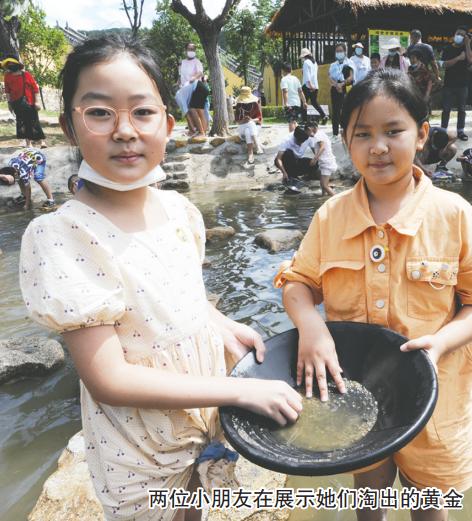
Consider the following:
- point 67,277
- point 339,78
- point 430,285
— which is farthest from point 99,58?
point 339,78

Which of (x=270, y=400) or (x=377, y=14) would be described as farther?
(x=377, y=14)

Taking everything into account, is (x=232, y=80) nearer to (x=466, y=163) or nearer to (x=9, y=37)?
(x=9, y=37)

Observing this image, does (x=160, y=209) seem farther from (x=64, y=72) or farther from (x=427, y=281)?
(x=427, y=281)

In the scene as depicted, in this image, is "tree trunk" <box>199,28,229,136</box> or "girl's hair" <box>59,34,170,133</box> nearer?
"girl's hair" <box>59,34,170,133</box>

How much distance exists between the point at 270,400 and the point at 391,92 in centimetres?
91

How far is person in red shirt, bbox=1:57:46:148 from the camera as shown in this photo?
27.5 ft

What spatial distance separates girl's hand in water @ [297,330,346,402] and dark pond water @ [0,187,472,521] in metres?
0.83

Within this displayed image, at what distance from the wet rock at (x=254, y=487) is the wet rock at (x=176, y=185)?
23.4 feet

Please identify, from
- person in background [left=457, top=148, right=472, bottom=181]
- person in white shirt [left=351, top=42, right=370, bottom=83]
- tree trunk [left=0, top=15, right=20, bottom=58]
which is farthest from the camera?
tree trunk [left=0, top=15, right=20, bottom=58]

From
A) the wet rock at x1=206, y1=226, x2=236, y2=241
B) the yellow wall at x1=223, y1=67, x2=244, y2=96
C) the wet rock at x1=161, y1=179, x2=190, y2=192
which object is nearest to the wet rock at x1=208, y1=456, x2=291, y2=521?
the wet rock at x1=206, y1=226, x2=236, y2=241

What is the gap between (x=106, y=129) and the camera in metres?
1.08

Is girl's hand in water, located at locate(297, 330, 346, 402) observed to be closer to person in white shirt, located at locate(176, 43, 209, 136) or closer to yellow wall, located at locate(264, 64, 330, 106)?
person in white shirt, located at locate(176, 43, 209, 136)

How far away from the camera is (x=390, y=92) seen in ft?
4.24

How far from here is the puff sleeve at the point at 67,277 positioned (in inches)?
38.7
